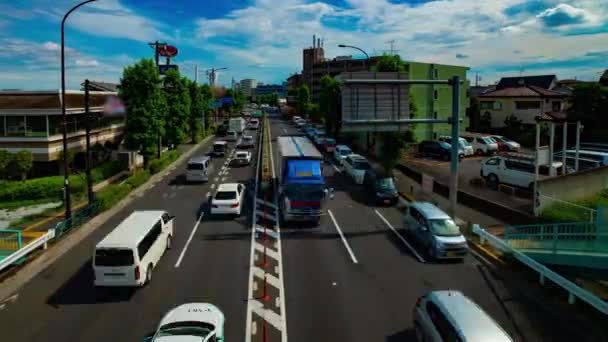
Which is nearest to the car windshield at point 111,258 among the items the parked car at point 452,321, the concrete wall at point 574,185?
the parked car at point 452,321

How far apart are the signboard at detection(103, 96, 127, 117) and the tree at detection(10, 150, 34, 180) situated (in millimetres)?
8493

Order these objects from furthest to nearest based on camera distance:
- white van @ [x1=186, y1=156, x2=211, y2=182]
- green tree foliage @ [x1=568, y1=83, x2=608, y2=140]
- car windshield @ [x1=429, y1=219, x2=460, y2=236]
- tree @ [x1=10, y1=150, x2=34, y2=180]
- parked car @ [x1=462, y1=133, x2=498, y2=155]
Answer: parked car @ [x1=462, y1=133, x2=498, y2=155], green tree foliage @ [x1=568, y1=83, x2=608, y2=140], white van @ [x1=186, y1=156, x2=211, y2=182], tree @ [x1=10, y1=150, x2=34, y2=180], car windshield @ [x1=429, y1=219, x2=460, y2=236]

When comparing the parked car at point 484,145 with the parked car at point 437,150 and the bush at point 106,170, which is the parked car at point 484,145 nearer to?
the parked car at point 437,150

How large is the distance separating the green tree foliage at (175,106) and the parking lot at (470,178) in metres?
Result: 23.3

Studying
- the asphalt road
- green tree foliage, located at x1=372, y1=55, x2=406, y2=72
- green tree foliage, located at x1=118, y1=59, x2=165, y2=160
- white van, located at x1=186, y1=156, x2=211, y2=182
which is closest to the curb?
the asphalt road

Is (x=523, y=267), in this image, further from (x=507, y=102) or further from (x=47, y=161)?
(x=507, y=102)

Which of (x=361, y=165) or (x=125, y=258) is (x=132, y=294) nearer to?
(x=125, y=258)

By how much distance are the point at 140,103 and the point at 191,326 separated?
30.8 metres

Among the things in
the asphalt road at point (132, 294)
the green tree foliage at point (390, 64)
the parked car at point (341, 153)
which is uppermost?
the green tree foliage at point (390, 64)

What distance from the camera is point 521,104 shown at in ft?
197

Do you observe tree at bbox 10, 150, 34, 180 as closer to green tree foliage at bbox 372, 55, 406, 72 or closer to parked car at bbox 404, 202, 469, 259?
green tree foliage at bbox 372, 55, 406, 72

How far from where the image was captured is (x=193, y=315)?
A: 12359 millimetres

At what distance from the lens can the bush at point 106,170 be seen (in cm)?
3592

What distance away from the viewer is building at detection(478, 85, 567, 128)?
58.7 m
